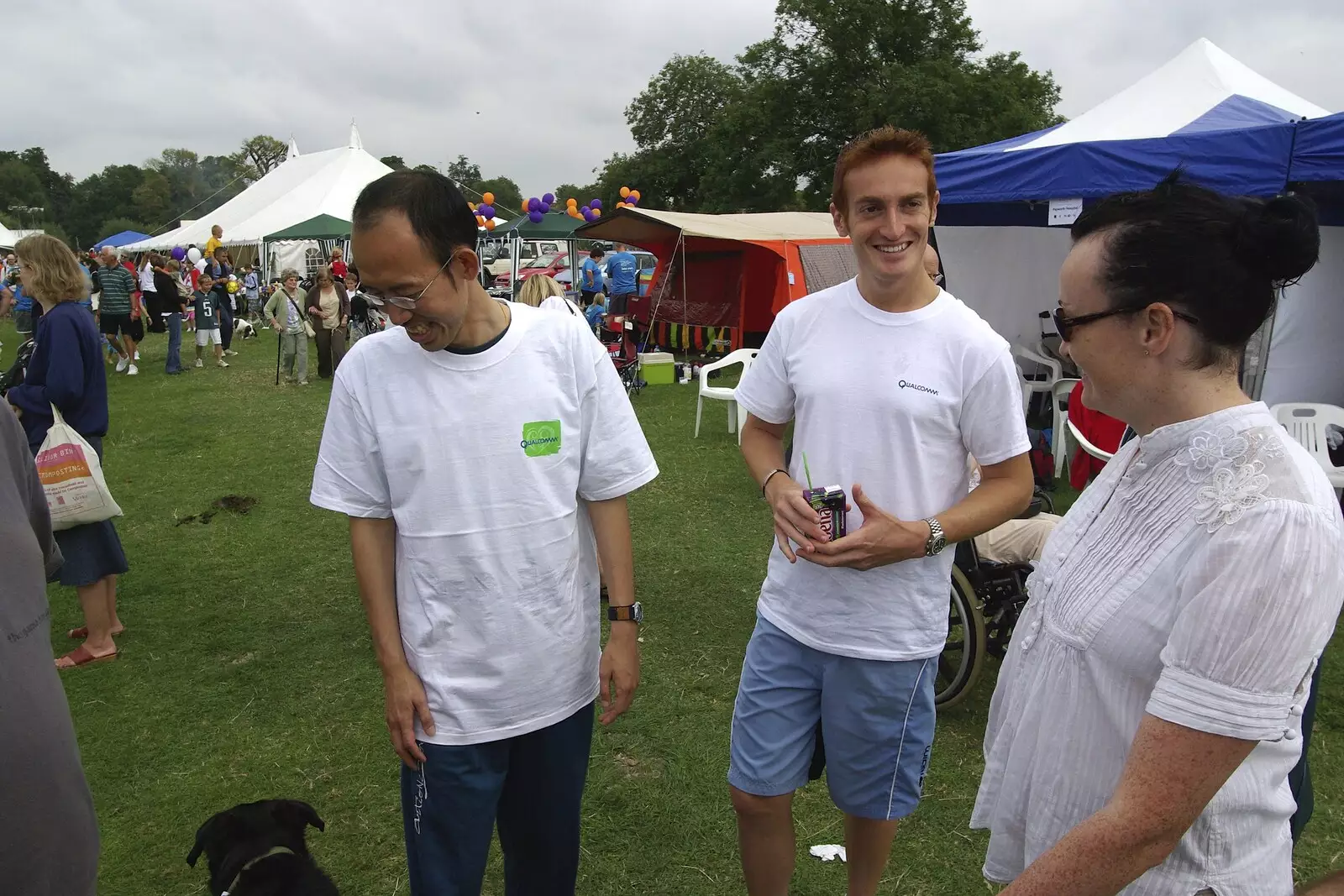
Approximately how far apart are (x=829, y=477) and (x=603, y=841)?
1.64m

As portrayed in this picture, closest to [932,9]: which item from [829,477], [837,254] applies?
[837,254]

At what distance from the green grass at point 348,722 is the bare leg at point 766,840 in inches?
21.5

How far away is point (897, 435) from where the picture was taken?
1.96 m

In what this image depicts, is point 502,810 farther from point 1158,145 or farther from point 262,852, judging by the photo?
point 1158,145

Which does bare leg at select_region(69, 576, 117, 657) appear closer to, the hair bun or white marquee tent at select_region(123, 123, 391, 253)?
the hair bun

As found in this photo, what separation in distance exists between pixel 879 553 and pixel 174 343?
14888mm

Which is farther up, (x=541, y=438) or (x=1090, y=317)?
(x=1090, y=317)

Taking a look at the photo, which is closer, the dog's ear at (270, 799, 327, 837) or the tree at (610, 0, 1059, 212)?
the dog's ear at (270, 799, 327, 837)

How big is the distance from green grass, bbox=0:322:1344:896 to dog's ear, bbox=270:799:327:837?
36cm

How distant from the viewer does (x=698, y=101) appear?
5256 cm

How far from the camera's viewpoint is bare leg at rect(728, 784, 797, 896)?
210 cm

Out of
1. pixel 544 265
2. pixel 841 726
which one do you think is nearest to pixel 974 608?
pixel 841 726

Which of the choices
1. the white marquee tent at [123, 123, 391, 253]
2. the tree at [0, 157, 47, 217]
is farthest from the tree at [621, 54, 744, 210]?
the tree at [0, 157, 47, 217]

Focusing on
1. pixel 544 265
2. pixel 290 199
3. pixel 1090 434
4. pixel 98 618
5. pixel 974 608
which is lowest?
pixel 98 618
